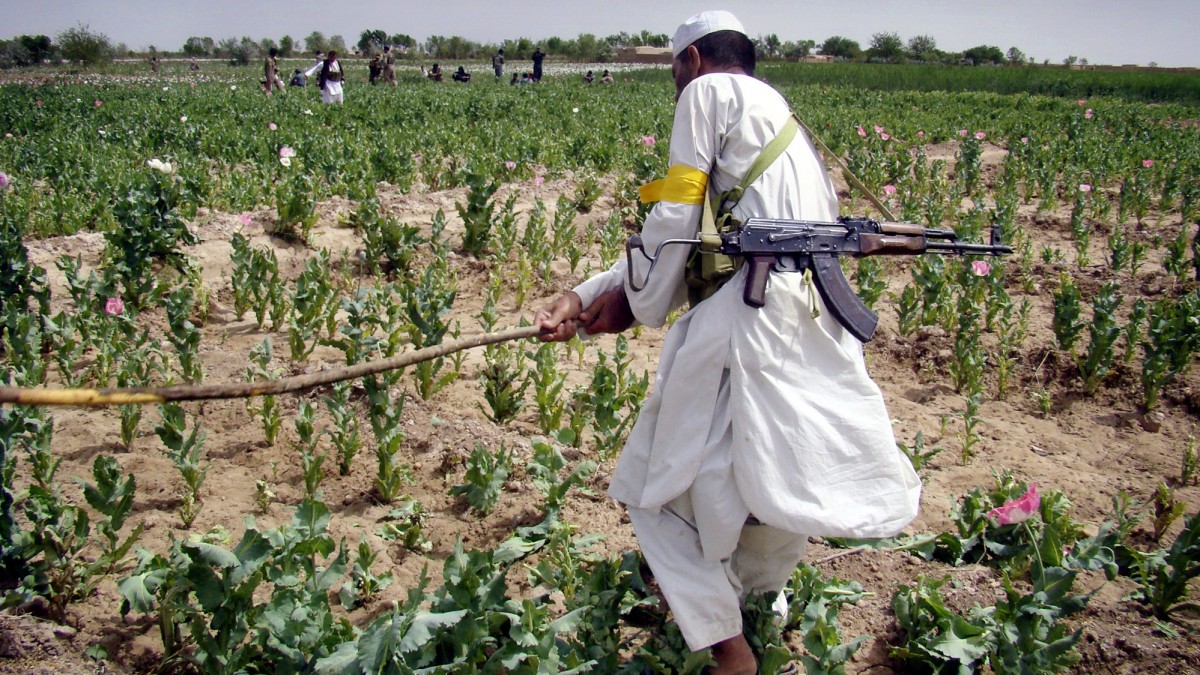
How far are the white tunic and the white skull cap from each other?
20cm

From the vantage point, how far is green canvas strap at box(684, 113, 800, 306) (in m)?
2.24

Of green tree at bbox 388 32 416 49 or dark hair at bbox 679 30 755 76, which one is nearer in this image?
dark hair at bbox 679 30 755 76

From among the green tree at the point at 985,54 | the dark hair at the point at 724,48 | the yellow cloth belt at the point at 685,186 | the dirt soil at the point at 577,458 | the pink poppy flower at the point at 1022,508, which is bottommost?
the dirt soil at the point at 577,458

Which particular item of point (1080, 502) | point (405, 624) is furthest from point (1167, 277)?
point (405, 624)

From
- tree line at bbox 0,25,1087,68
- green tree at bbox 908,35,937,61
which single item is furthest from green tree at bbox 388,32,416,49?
green tree at bbox 908,35,937,61

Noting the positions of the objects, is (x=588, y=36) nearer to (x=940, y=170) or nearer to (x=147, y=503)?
(x=940, y=170)

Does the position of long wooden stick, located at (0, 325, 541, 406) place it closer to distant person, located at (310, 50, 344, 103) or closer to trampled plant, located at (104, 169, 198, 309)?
trampled plant, located at (104, 169, 198, 309)

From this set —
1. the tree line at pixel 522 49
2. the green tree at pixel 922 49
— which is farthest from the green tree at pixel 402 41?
the green tree at pixel 922 49

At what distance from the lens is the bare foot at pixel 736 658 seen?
92.8 inches

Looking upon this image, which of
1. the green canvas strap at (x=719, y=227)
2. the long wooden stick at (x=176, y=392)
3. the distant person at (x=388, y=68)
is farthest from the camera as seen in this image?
the distant person at (x=388, y=68)

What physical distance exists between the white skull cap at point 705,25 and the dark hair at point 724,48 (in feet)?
0.05

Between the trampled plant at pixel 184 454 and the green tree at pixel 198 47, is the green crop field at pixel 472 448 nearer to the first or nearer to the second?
the trampled plant at pixel 184 454

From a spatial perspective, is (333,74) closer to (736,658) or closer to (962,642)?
(736,658)

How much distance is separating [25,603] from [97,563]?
240 mm
